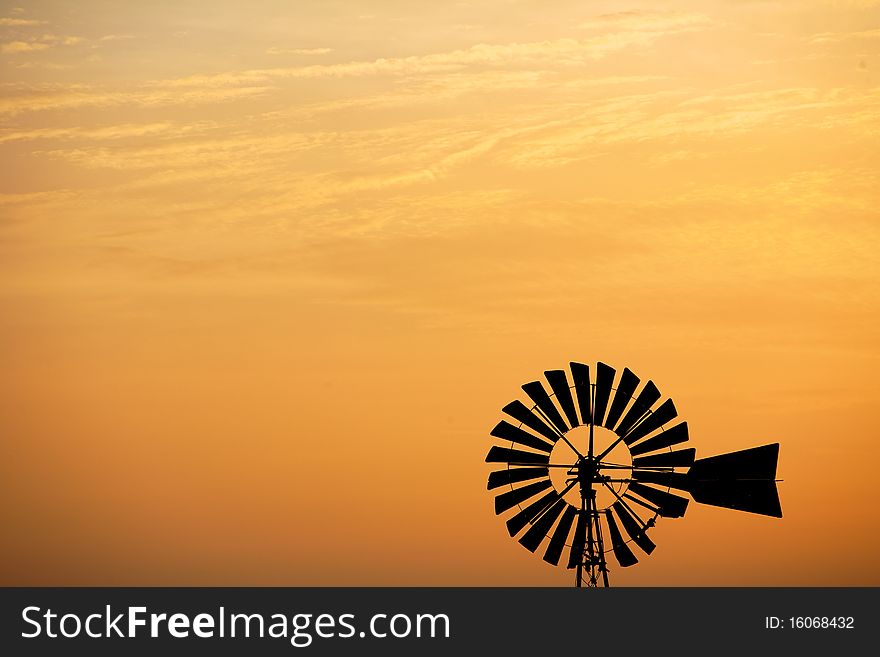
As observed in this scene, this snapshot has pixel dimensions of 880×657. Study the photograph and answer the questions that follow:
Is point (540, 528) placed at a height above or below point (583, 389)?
below

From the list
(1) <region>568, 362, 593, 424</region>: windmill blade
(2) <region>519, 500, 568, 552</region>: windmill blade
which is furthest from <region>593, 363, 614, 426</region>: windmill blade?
(2) <region>519, 500, 568, 552</region>: windmill blade

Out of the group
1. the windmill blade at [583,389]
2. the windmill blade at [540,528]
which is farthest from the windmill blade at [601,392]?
the windmill blade at [540,528]

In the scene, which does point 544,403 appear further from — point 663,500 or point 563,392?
point 663,500

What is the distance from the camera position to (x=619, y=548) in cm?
2877

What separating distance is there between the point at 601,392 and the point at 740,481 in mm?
2976

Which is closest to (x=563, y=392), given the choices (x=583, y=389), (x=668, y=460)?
(x=583, y=389)

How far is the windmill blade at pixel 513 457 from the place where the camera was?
29.1 meters

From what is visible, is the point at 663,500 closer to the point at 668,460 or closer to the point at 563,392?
the point at 668,460

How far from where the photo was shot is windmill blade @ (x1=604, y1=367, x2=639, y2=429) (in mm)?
28500
